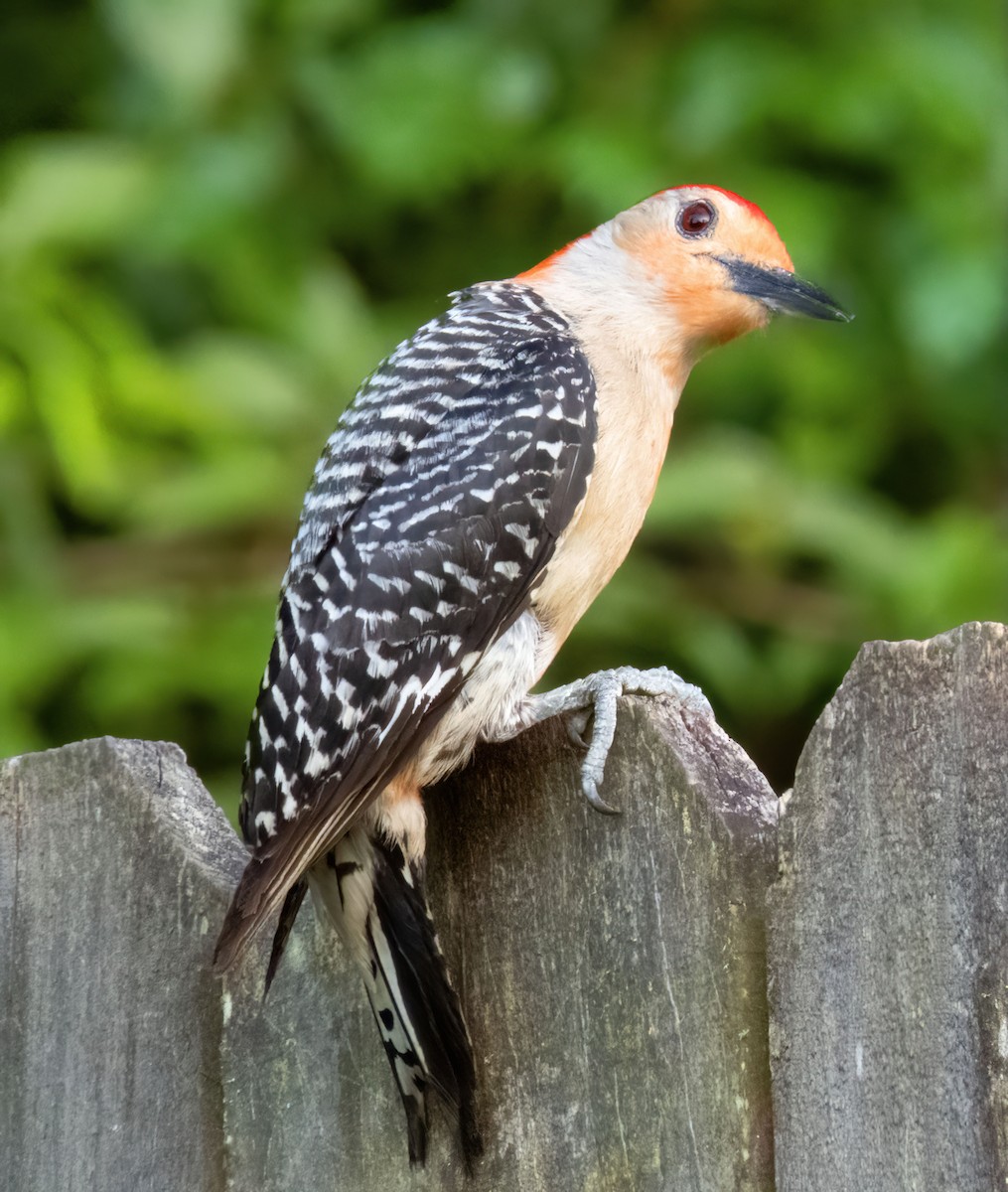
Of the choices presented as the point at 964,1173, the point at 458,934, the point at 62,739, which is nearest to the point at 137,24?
the point at 62,739

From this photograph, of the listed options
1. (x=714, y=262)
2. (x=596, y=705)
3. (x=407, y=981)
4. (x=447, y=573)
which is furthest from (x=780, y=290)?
(x=407, y=981)

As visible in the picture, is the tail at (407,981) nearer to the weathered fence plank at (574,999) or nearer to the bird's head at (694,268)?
the weathered fence plank at (574,999)

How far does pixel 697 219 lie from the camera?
11.7 ft

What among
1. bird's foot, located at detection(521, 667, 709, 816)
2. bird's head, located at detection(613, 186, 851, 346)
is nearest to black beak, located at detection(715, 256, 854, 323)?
bird's head, located at detection(613, 186, 851, 346)

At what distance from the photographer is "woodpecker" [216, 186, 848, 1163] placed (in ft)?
7.03

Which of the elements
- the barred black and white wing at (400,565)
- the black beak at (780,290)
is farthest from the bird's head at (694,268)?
the barred black and white wing at (400,565)

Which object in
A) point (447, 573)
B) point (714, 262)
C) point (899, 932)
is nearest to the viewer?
point (899, 932)

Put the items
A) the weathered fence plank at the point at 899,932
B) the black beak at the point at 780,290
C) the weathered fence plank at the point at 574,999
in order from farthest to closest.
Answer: the black beak at the point at 780,290, the weathered fence plank at the point at 574,999, the weathered fence plank at the point at 899,932

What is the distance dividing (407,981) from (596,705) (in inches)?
16.9

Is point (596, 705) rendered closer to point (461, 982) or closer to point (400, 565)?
point (461, 982)

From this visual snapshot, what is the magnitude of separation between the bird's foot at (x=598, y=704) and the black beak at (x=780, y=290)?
3.79ft

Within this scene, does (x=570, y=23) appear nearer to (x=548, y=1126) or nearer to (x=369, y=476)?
(x=369, y=476)

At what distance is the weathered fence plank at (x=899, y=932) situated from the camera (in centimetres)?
156

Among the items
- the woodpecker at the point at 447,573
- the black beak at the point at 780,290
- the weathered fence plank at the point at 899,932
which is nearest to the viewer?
the weathered fence plank at the point at 899,932
